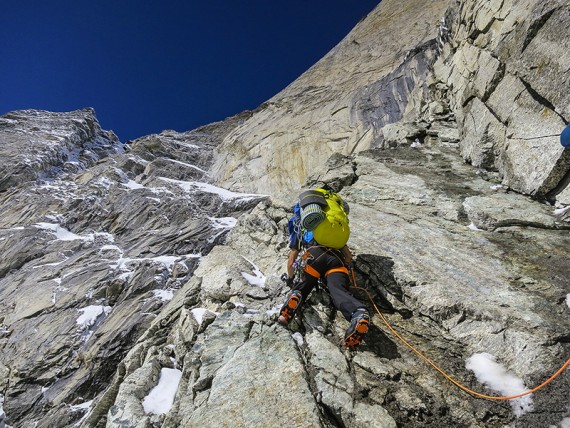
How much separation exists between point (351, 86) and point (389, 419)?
27558 millimetres

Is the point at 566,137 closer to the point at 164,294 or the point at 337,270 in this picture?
the point at 337,270

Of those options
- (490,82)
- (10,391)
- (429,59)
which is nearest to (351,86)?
(429,59)

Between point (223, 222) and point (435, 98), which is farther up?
point (435, 98)

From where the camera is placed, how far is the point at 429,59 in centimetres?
2067

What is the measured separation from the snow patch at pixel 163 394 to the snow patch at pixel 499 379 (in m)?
4.61

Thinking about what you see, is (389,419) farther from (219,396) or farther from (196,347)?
(196,347)

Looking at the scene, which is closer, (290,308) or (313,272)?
(290,308)

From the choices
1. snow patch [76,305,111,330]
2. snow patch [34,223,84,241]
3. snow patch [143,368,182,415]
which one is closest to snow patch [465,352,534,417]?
snow patch [143,368,182,415]

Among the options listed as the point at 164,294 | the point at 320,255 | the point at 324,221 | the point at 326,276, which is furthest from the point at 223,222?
the point at 326,276

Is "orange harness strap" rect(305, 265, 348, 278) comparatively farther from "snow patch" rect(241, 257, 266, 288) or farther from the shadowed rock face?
"snow patch" rect(241, 257, 266, 288)

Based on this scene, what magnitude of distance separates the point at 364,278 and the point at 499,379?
284 centimetres

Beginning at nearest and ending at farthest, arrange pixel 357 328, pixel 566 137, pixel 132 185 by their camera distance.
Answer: pixel 357 328, pixel 566 137, pixel 132 185

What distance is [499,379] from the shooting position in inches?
180

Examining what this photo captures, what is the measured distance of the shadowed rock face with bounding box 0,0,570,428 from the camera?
4723 millimetres
